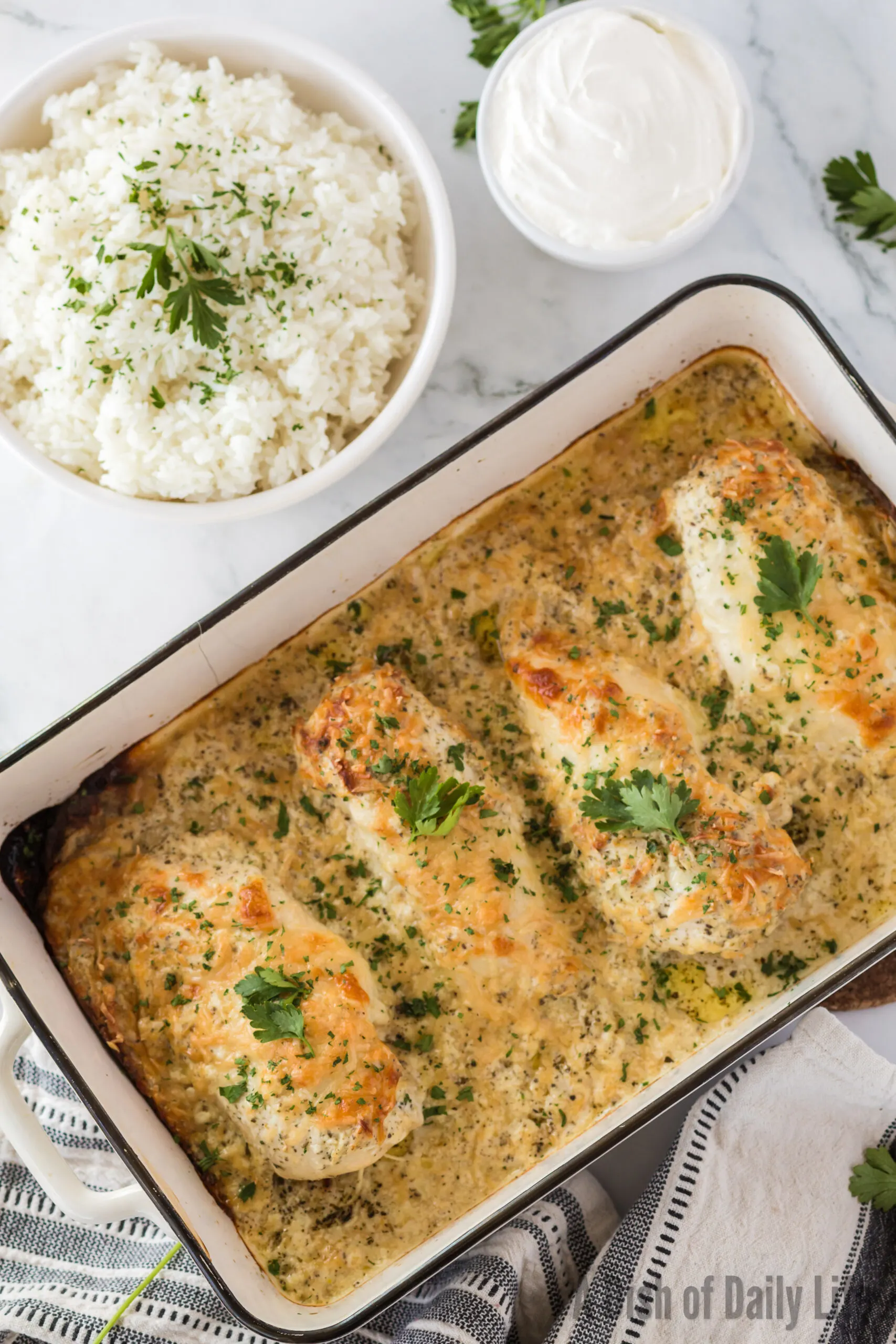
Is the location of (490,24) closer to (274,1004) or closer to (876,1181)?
(274,1004)

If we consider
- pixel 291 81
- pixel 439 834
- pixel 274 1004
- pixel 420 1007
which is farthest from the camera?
pixel 291 81

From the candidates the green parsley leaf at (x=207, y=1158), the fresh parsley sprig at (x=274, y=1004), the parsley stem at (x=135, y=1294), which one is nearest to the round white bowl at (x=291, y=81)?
the fresh parsley sprig at (x=274, y=1004)

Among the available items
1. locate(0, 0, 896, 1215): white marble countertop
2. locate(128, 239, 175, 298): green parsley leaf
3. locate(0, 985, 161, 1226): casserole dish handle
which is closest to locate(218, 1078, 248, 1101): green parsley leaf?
locate(0, 985, 161, 1226): casserole dish handle

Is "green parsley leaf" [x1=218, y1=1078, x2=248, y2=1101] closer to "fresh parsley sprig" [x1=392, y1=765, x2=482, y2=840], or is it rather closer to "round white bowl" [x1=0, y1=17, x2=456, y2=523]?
"fresh parsley sprig" [x1=392, y1=765, x2=482, y2=840]

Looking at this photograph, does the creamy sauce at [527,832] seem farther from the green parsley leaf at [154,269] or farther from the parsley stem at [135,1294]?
the green parsley leaf at [154,269]

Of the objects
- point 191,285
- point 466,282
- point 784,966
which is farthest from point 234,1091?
point 466,282

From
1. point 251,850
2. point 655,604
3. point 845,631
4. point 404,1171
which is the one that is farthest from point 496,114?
A: point 404,1171
